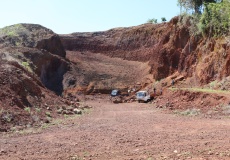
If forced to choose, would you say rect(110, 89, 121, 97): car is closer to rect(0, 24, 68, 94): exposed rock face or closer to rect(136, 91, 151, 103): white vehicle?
rect(0, 24, 68, 94): exposed rock face

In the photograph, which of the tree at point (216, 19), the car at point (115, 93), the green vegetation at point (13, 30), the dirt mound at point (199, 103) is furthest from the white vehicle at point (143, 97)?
the green vegetation at point (13, 30)

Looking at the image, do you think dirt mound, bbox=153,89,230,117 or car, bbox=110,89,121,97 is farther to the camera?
car, bbox=110,89,121,97

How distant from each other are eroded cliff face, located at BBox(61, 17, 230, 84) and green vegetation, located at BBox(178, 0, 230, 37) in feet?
2.91

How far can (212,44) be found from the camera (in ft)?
112

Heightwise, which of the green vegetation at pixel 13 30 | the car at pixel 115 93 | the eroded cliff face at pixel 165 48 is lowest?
the car at pixel 115 93

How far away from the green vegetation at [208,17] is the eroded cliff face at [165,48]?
89 centimetres

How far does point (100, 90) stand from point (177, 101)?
86.6 feet

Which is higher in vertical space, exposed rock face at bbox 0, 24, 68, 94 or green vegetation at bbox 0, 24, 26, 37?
green vegetation at bbox 0, 24, 26, 37

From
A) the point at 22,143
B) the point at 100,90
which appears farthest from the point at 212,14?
the point at 22,143

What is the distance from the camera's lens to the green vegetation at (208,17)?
2991cm

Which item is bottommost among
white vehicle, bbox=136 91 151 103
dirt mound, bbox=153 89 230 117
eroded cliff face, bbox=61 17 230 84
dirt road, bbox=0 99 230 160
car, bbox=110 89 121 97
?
car, bbox=110 89 121 97

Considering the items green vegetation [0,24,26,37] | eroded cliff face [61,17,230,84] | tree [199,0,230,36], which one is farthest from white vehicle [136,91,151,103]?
green vegetation [0,24,26,37]

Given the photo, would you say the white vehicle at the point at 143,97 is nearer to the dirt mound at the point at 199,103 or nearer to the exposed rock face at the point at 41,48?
the dirt mound at the point at 199,103

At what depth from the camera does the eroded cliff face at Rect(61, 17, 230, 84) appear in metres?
32.1
